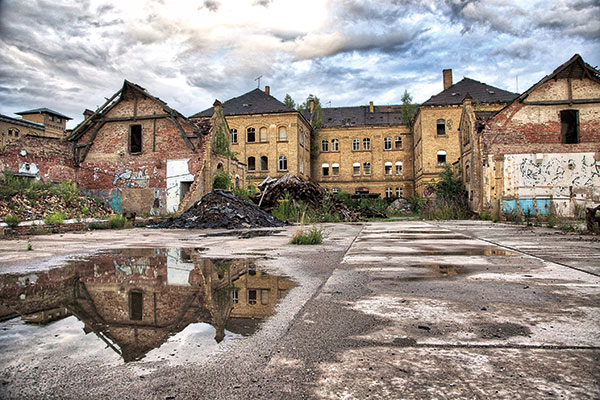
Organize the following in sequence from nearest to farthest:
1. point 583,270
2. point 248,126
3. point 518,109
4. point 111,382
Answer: point 111,382 → point 583,270 → point 518,109 → point 248,126

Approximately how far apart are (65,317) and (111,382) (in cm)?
110

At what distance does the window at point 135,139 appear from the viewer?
2163cm

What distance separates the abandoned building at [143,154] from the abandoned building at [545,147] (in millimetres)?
15092

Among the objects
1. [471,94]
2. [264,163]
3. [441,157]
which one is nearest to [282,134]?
[264,163]

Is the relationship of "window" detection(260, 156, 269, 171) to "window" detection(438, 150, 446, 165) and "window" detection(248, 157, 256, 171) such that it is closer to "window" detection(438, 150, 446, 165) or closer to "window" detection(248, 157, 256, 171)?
"window" detection(248, 157, 256, 171)

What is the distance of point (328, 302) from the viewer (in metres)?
2.63

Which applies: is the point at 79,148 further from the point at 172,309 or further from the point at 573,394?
the point at 573,394

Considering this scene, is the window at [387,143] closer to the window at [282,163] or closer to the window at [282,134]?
the window at [282,134]

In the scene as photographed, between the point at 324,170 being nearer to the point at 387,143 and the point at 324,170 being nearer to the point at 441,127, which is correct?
the point at 387,143

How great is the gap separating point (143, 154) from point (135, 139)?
1.93 meters

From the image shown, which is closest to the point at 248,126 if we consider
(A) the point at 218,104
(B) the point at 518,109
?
(A) the point at 218,104

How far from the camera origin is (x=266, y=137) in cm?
4012

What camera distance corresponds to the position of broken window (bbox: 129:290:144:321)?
2.28 m

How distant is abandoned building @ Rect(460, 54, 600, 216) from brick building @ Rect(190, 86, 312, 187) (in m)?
21.7
